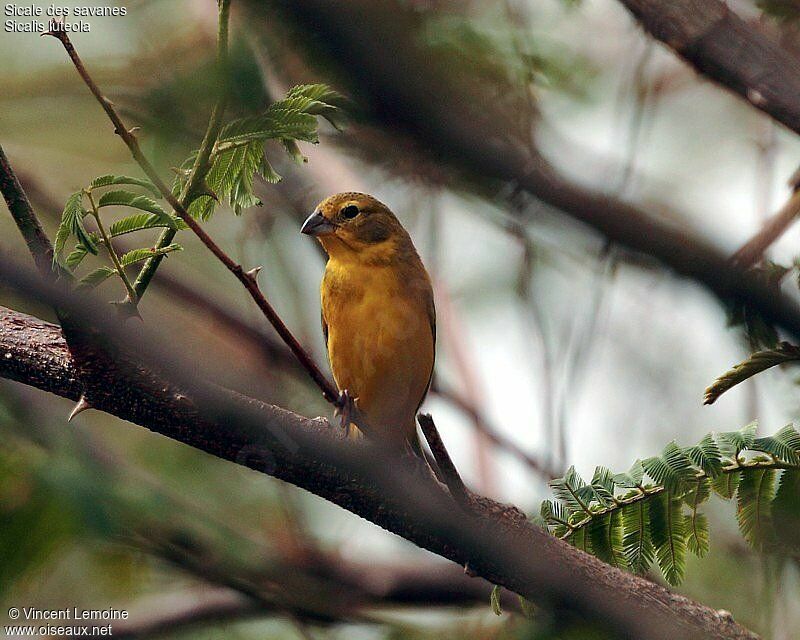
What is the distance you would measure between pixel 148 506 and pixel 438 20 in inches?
83.9

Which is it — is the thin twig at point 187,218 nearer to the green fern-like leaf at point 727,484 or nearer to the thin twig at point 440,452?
the thin twig at point 440,452

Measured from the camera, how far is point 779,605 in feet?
12.1

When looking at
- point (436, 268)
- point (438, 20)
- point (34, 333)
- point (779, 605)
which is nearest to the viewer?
point (34, 333)

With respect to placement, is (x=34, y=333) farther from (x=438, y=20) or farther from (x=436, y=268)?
(x=436, y=268)

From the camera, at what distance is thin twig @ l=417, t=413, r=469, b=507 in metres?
2.27

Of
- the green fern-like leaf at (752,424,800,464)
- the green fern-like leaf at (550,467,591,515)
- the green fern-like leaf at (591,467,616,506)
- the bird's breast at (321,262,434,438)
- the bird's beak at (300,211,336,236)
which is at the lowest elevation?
the bird's breast at (321,262,434,438)

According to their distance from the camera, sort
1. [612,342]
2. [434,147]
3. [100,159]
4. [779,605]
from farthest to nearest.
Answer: [612,342] < [100,159] < [779,605] < [434,147]

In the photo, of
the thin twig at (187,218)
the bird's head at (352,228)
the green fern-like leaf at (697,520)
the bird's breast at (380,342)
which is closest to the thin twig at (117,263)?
the thin twig at (187,218)

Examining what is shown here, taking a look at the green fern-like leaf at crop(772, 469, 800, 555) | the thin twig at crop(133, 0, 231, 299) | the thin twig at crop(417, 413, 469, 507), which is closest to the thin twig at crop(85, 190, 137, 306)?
the thin twig at crop(133, 0, 231, 299)

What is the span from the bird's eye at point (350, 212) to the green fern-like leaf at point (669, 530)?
8.13 feet

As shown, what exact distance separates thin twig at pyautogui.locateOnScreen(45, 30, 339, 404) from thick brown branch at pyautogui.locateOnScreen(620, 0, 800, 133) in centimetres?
113

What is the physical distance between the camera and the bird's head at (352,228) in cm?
461

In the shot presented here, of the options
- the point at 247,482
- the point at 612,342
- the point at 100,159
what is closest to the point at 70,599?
the point at 247,482

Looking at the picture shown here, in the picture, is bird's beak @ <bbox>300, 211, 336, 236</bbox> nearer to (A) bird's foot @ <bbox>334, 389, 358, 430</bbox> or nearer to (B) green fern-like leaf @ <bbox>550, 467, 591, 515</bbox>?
(A) bird's foot @ <bbox>334, 389, 358, 430</bbox>
